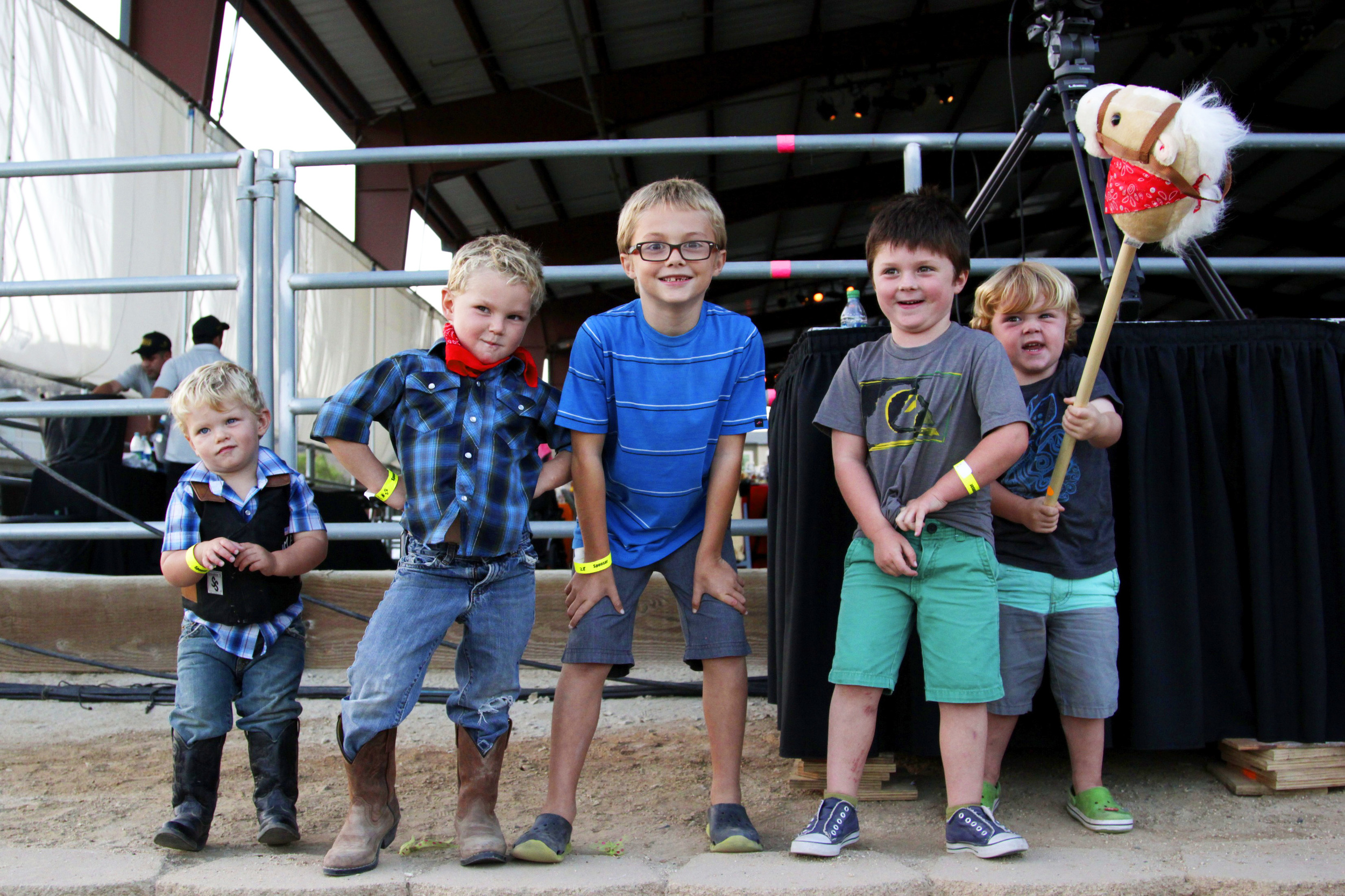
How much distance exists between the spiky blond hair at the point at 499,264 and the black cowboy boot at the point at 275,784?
2.79 feet

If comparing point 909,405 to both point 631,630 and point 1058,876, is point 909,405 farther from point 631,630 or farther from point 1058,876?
point 1058,876

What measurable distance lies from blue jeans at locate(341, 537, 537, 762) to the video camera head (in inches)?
59.9

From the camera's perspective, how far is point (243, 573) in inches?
69.9

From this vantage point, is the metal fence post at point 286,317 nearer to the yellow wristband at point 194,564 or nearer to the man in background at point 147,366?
the yellow wristband at point 194,564

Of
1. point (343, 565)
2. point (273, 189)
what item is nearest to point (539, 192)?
point (343, 565)

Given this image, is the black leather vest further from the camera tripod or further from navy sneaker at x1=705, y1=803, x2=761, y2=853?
the camera tripod

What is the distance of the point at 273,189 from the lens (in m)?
2.69

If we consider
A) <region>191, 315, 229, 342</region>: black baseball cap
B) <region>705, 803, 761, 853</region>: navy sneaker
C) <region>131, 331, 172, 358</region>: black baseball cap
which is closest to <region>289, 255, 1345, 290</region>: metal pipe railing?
<region>705, 803, 761, 853</region>: navy sneaker

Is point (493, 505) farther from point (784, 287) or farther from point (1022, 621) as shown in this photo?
point (784, 287)

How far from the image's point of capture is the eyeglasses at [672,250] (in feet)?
5.65

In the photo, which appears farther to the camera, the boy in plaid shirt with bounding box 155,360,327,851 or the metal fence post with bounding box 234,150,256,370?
the metal fence post with bounding box 234,150,256,370

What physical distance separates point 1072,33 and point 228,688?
6.98 feet

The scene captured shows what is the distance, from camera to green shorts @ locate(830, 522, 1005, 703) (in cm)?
160

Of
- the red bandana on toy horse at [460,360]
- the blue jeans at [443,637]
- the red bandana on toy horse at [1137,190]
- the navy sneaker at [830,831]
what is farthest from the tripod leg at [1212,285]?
the blue jeans at [443,637]
